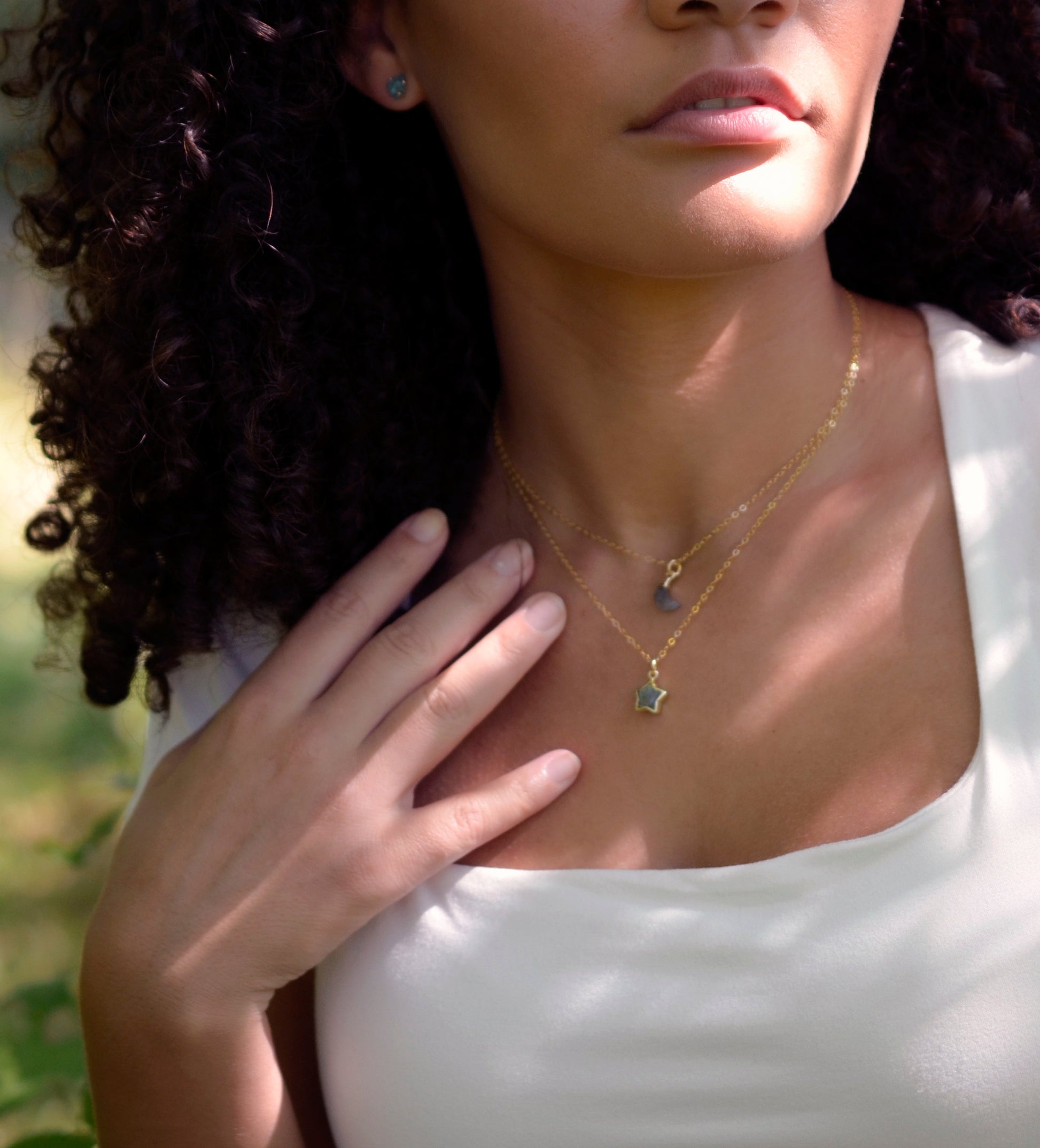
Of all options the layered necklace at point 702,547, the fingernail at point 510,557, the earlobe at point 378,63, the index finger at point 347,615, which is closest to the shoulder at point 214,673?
the index finger at point 347,615

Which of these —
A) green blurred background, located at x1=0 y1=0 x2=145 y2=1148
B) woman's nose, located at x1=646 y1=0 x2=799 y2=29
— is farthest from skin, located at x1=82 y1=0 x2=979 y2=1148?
green blurred background, located at x1=0 y1=0 x2=145 y2=1148

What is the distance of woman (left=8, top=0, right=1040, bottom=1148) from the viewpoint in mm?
1515

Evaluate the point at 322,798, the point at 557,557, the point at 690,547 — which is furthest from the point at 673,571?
the point at 322,798

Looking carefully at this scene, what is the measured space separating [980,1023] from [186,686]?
47.3 inches

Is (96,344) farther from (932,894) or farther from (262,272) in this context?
(932,894)

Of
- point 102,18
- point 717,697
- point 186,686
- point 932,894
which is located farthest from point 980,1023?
point 102,18

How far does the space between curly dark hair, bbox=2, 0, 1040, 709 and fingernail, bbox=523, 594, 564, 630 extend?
0.28 meters

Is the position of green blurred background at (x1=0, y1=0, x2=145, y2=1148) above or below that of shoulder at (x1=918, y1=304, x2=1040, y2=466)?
below

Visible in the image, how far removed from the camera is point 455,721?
5.82ft

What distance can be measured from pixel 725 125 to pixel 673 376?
16.3 inches

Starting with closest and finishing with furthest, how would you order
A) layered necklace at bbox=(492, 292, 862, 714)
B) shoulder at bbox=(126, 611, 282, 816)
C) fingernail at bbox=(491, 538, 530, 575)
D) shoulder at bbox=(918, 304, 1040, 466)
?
shoulder at bbox=(918, 304, 1040, 466), layered necklace at bbox=(492, 292, 862, 714), fingernail at bbox=(491, 538, 530, 575), shoulder at bbox=(126, 611, 282, 816)

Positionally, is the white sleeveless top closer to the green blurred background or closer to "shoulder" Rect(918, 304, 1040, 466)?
"shoulder" Rect(918, 304, 1040, 466)

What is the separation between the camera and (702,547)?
1.88 metres

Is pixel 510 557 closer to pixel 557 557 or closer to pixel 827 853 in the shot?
pixel 557 557
